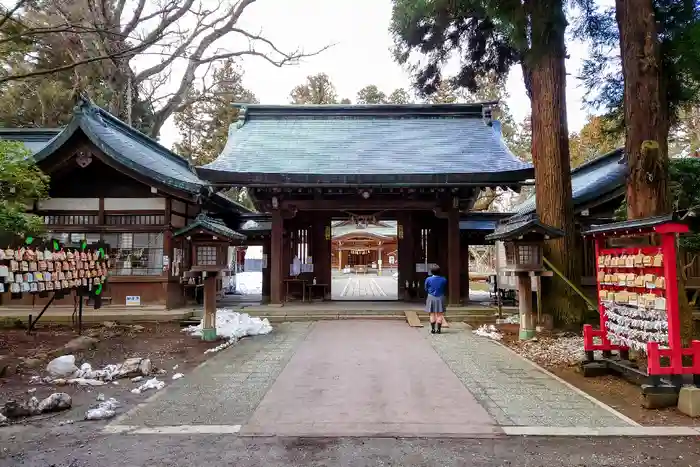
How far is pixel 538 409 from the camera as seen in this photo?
511 cm

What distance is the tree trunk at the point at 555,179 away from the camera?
400 inches

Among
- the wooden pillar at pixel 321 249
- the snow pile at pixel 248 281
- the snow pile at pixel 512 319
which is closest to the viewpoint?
the snow pile at pixel 512 319

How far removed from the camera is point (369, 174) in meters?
12.8

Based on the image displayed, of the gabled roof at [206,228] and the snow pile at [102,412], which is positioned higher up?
the gabled roof at [206,228]

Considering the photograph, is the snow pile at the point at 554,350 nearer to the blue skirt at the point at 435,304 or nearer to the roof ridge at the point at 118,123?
the blue skirt at the point at 435,304

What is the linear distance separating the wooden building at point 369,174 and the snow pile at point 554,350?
168 inches

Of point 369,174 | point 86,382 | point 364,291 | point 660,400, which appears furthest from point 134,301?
point 660,400

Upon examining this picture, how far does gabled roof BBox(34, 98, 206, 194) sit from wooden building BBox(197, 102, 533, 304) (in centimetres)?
115

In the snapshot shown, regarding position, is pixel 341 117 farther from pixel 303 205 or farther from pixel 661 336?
pixel 661 336

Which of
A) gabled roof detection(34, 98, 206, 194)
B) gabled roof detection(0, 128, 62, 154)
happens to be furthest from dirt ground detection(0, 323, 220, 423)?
gabled roof detection(0, 128, 62, 154)

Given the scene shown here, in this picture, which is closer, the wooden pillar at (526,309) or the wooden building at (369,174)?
the wooden pillar at (526,309)

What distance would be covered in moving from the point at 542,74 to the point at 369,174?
482cm

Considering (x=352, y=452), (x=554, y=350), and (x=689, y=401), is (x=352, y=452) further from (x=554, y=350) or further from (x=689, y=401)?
(x=554, y=350)

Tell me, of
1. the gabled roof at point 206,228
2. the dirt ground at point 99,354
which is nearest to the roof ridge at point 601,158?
the gabled roof at point 206,228
